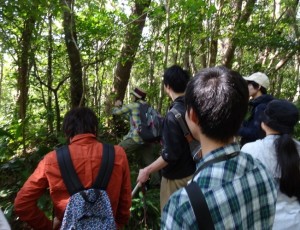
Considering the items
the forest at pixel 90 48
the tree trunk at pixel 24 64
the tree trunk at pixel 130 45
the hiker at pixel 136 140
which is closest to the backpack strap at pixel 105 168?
the forest at pixel 90 48

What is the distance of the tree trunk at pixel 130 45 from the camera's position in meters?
7.21

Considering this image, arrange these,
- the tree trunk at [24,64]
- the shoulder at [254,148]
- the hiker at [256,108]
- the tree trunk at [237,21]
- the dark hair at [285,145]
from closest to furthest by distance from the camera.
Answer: the dark hair at [285,145], the shoulder at [254,148], the hiker at [256,108], the tree trunk at [24,64], the tree trunk at [237,21]

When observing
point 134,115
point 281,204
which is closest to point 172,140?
point 281,204

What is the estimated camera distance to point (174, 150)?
9.82ft

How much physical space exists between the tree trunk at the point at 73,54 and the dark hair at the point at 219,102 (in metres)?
4.77

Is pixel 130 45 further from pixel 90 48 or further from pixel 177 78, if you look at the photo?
pixel 177 78

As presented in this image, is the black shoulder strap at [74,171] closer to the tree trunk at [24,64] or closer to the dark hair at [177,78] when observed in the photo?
the dark hair at [177,78]

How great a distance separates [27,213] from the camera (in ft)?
7.80

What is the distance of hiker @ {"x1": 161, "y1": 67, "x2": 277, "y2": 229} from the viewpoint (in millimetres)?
1232

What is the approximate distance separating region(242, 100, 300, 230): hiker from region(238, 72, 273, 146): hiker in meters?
1.00

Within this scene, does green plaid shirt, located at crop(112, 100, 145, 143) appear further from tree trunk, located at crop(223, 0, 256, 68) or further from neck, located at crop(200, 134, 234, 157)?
neck, located at crop(200, 134, 234, 157)

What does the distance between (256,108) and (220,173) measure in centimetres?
256

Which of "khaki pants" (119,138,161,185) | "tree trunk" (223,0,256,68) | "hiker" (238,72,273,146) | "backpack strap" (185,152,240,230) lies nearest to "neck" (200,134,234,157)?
"backpack strap" (185,152,240,230)

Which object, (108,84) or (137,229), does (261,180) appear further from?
(108,84)
